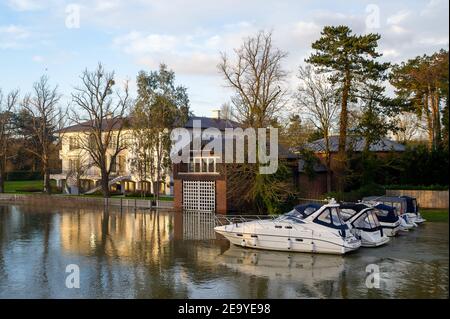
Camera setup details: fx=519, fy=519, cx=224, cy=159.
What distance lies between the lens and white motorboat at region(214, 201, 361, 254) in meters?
23.1

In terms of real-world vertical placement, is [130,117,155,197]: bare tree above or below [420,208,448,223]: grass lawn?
above

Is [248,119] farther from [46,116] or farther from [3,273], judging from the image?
[46,116]

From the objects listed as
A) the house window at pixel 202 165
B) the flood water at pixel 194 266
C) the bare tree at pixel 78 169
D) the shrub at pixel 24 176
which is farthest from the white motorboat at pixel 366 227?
the shrub at pixel 24 176

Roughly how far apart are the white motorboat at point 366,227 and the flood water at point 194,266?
0.57 metres

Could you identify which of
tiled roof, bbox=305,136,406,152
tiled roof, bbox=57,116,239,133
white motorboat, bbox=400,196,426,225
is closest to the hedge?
tiled roof, bbox=305,136,406,152

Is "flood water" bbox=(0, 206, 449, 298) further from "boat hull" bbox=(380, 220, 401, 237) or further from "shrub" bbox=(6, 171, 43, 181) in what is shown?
"shrub" bbox=(6, 171, 43, 181)

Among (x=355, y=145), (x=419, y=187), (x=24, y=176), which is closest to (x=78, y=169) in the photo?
(x=24, y=176)

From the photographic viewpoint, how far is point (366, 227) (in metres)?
25.6

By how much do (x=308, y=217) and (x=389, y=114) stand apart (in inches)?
855

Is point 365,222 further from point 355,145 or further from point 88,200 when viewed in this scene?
point 88,200

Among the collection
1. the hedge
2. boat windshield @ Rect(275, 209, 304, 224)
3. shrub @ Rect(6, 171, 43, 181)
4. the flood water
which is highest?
shrub @ Rect(6, 171, 43, 181)

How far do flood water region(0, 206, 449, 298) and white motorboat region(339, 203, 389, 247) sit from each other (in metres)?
0.57

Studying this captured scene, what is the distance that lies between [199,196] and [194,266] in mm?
22083
